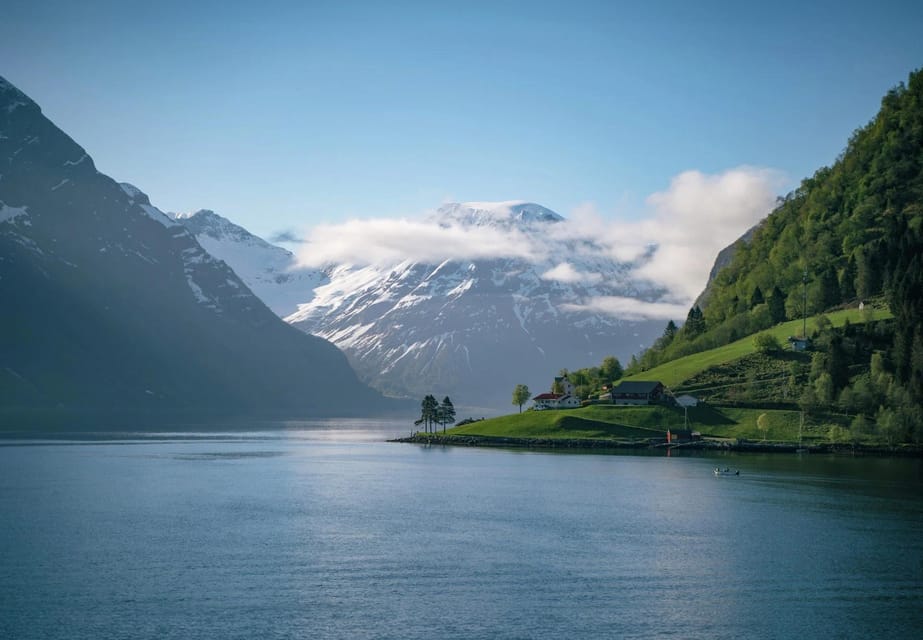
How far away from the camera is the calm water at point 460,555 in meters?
62.6

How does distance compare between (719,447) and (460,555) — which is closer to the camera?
(460,555)

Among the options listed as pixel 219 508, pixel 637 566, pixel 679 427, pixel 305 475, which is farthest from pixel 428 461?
pixel 637 566

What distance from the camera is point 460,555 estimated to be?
267 ft

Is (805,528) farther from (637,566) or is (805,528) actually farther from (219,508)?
(219,508)

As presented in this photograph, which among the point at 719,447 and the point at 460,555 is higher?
the point at 719,447

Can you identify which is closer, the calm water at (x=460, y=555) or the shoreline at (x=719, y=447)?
the calm water at (x=460, y=555)

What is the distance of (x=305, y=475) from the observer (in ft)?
472

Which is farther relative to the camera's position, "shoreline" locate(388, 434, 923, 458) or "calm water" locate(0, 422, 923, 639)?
"shoreline" locate(388, 434, 923, 458)

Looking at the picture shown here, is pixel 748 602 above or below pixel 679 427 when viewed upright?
below

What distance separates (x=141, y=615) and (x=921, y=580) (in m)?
55.9

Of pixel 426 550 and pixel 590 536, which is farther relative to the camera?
pixel 590 536

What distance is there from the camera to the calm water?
62562 mm

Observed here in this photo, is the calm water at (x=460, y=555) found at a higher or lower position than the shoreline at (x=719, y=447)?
lower

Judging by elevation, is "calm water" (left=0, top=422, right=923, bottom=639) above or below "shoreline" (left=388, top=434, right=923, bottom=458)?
below
